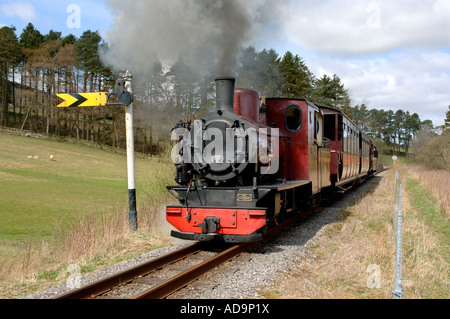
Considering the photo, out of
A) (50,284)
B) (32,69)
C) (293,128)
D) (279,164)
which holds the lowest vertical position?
(50,284)

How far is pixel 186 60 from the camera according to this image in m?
10.9

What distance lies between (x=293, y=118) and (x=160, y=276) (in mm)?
5305

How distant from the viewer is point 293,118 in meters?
9.44

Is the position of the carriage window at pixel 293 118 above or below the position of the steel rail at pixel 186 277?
above

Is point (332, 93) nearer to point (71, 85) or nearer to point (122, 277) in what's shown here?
point (71, 85)

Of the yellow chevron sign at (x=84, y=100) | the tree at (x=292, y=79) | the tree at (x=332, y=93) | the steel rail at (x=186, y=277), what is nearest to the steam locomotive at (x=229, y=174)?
the steel rail at (x=186, y=277)

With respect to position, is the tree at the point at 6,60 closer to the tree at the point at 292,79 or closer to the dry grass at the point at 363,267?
the tree at the point at 292,79

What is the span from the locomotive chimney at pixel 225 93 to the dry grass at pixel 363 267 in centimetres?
321

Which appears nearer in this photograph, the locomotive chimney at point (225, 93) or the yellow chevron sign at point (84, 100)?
the locomotive chimney at point (225, 93)

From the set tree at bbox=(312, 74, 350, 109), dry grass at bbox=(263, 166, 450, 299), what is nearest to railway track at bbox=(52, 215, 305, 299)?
dry grass at bbox=(263, 166, 450, 299)

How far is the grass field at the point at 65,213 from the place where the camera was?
6641 millimetres
